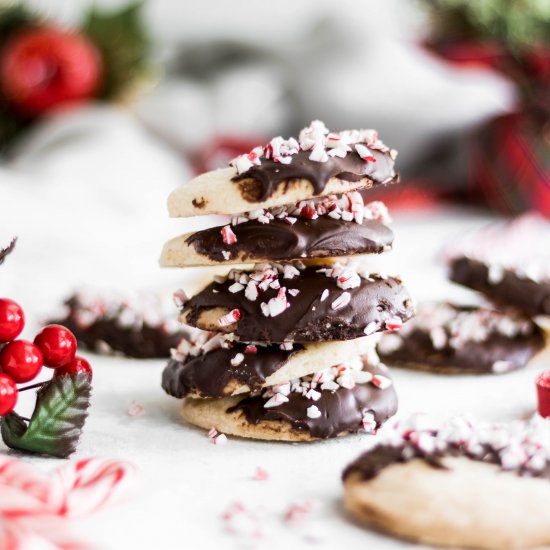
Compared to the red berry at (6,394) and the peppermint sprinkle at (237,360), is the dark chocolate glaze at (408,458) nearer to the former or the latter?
the peppermint sprinkle at (237,360)

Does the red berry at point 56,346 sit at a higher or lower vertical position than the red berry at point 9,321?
lower

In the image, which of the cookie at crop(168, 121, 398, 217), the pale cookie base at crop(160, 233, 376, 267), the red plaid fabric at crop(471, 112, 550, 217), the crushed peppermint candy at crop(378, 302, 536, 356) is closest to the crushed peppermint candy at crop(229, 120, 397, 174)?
the cookie at crop(168, 121, 398, 217)

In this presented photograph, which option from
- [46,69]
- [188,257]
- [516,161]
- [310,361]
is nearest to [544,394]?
[310,361]

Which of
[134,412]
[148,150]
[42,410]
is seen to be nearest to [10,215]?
[148,150]

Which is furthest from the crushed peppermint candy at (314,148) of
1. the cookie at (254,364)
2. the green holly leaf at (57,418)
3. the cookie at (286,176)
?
the green holly leaf at (57,418)

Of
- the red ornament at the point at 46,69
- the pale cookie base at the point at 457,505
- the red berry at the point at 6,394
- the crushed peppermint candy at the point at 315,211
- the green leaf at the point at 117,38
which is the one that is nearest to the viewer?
the pale cookie base at the point at 457,505

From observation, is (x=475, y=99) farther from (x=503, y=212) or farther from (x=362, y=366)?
(x=362, y=366)

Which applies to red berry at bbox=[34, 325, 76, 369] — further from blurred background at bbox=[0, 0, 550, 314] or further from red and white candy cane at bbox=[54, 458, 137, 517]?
blurred background at bbox=[0, 0, 550, 314]
